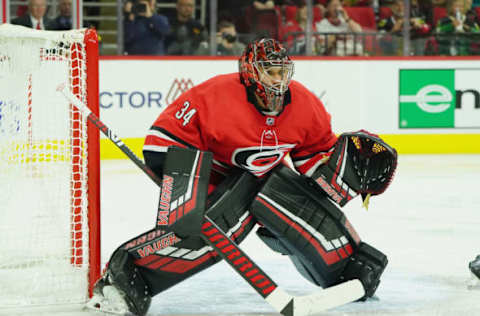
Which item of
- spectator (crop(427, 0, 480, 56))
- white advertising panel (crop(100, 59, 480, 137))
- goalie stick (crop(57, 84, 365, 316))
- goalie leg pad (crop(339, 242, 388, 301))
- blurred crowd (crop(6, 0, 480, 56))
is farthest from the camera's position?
spectator (crop(427, 0, 480, 56))

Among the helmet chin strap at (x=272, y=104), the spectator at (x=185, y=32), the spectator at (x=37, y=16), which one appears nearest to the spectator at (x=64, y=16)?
the spectator at (x=37, y=16)

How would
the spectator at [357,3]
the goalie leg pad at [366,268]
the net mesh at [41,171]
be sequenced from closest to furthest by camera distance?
the goalie leg pad at [366,268], the net mesh at [41,171], the spectator at [357,3]

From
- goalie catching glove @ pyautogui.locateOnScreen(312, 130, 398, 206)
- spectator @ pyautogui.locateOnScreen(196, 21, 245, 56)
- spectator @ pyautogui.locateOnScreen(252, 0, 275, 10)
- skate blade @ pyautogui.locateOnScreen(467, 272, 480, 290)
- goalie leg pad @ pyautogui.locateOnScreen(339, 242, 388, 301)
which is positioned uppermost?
spectator @ pyautogui.locateOnScreen(252, 0, 275, 10)

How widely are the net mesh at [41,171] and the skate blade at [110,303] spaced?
0.13m

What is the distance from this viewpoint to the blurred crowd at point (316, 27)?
6.58 metres

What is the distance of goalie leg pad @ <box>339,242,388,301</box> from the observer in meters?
2.33

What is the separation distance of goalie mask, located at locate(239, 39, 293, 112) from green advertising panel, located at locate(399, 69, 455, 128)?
186 inches

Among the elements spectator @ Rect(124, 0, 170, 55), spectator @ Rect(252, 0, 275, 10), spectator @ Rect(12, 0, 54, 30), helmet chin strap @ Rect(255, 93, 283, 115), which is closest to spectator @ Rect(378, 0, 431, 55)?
spectator @ Rect(252, 0, 275, 10)

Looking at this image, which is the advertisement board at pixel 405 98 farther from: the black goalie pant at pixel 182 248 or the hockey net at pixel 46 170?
the black goalie pant at pixel 182 248

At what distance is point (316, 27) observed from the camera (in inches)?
271

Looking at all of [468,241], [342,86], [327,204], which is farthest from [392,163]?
[342,86]

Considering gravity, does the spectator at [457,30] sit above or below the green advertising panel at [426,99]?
above

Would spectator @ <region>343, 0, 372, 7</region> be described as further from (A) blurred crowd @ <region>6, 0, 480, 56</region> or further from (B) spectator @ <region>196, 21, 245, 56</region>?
(B) spectator @ <region>196, 21, 245, 56</region>

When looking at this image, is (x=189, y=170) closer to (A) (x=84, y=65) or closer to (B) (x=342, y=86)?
(A) (x=84, y=65)
